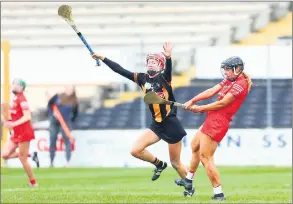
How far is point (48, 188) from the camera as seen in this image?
55.5 ft

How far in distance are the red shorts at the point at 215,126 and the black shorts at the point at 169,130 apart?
774 mm

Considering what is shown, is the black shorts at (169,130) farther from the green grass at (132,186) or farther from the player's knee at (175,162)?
the green grass at (132,186)

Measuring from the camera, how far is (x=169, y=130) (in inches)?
570

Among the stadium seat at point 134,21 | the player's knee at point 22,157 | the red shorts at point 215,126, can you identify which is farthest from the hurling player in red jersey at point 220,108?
the stadium seat at point 134,21

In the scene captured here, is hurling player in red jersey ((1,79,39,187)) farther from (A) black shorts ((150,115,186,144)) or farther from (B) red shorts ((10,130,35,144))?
(A) black shorts ((150,115,186,144))

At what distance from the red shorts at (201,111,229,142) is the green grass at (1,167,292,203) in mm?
839

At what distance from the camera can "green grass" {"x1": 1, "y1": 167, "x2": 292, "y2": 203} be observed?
13943mm

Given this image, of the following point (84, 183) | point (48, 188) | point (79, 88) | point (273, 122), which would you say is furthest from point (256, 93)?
point (48, 188)

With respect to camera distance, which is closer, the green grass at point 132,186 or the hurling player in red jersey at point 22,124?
the green grass at point 132,186

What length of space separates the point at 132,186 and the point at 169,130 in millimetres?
3659

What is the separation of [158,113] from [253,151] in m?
10.6

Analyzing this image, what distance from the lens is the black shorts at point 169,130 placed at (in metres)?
14.5

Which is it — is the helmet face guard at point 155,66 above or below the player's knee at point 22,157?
above

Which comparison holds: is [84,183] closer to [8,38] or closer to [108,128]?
[108,128]
